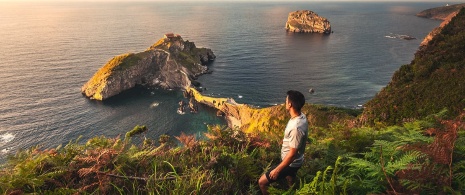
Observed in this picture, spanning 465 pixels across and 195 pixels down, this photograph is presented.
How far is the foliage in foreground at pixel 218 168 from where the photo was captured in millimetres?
5348

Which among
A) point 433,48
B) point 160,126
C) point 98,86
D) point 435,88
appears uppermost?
point 433,48

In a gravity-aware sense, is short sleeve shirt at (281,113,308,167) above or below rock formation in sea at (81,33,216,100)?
above

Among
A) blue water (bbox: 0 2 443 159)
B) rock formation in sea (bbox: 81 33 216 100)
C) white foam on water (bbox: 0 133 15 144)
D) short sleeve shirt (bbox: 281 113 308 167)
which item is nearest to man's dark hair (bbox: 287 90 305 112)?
short sleeve shirt (bbox: 281 113 308 167)

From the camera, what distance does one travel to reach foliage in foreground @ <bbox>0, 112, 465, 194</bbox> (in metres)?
5.35

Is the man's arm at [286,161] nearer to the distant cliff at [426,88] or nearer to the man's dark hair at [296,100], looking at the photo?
the man's dark hair at [296,100]

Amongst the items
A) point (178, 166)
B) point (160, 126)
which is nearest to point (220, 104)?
point (160, 126)

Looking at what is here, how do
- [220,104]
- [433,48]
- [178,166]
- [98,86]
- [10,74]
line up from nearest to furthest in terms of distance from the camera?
[178,166], [433,48], [220,104], [98,86], [10,74]

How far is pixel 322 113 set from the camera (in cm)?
5238

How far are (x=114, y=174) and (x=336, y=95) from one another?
269 ft

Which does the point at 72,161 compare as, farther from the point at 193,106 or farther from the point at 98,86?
the point at 98,86

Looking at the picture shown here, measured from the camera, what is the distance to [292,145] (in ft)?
21.6

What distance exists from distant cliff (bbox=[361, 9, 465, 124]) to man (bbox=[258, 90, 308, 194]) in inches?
1174

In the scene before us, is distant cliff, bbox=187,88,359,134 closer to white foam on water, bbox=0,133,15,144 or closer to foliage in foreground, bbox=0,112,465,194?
foliage in foreground, bbox=0,112,465,194

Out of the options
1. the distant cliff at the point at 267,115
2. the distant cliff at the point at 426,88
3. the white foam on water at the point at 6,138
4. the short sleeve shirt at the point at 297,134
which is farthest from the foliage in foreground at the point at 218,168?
the white foam on water at the point at 6,138
